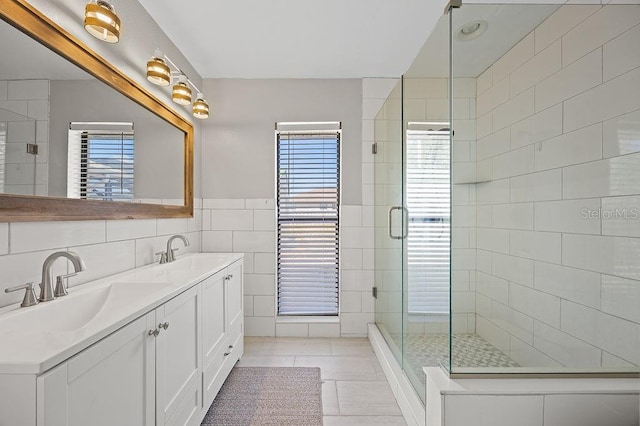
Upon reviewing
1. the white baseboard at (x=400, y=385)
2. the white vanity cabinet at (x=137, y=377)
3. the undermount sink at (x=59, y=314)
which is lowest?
the white baseboard at (x=400, y=385)

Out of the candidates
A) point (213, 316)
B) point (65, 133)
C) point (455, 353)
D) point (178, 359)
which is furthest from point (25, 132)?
point (455, 353)

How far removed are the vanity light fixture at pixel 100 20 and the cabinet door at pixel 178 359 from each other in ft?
3.91

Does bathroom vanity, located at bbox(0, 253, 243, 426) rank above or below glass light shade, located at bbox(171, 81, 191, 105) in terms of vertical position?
below

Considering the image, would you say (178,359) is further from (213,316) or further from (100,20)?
(100,20)

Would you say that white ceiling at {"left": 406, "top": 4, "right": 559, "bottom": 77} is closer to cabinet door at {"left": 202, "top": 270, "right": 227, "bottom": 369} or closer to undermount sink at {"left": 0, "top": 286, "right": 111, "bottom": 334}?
cabinet door at {"left": 202, "top": 270, "right": 227, "bottom": 369}

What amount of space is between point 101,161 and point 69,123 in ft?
0.82

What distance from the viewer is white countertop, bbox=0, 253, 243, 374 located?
0.71m

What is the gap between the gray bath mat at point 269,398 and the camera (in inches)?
70.1

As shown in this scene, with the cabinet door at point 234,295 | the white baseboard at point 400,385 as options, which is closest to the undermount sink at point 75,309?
the cabinet door at point 234,295

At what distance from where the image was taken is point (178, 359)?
54.2 inches

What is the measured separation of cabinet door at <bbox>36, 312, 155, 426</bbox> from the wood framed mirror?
2.02 ft

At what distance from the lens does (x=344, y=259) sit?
2967 mm

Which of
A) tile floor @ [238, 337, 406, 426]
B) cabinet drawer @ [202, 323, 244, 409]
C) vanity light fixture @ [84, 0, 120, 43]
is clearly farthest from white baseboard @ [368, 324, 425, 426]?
vanity light fixture @ [84, 0, 120, 43]

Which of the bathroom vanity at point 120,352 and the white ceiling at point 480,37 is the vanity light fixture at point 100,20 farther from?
the white ceiling at point 480,37
